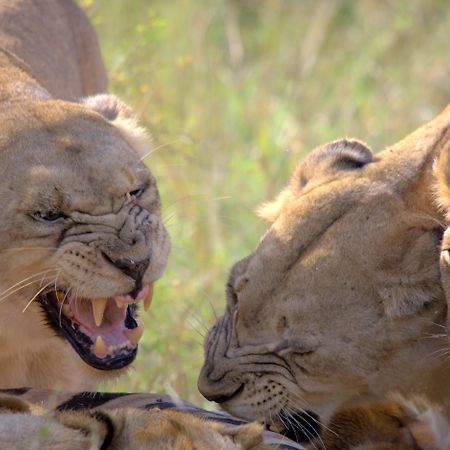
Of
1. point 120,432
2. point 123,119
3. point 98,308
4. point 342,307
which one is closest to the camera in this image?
point 120,432

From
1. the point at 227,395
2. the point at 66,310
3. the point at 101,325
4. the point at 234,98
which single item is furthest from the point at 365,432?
the point at 234,98

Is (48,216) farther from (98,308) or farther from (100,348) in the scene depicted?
(100,348)

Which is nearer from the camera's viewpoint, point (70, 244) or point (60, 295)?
point (70, 244)

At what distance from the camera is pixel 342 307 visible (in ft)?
11.7

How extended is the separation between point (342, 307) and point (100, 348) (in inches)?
32.0

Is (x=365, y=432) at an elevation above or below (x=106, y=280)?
below

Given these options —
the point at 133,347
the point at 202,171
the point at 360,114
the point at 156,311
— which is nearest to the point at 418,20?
the point at 360,114

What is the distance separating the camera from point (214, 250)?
6355mm

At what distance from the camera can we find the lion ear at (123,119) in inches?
175

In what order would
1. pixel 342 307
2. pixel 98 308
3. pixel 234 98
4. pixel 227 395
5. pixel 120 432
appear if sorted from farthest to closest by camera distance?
pixel 234 98 < pixel 98 308 < pixel 227 395 < pixel 342 307 < pixel 120 432

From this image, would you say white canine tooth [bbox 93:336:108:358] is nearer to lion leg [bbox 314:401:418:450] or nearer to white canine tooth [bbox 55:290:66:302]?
white canine tooth [bbox 55:290:66:302]

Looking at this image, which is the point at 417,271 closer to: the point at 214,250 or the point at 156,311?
the point at 156,311

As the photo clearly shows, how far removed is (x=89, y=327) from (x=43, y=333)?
182mm

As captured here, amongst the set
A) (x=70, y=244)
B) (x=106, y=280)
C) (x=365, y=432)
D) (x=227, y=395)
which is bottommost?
(x=365, y=432)
